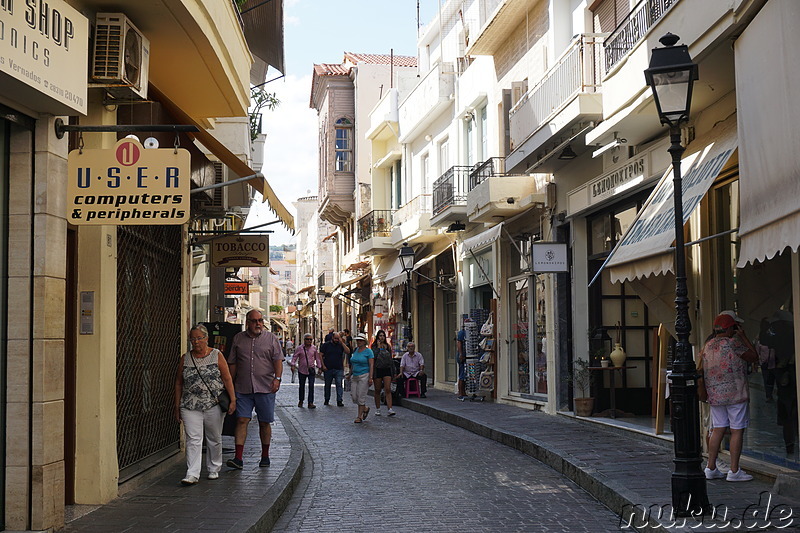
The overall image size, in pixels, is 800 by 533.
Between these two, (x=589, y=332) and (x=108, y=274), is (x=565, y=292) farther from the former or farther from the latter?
(x=108, y=274)

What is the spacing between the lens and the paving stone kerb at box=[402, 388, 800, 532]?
8289 mm

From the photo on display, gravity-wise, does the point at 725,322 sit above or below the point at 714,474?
above

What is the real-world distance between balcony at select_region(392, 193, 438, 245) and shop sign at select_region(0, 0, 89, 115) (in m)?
22.2

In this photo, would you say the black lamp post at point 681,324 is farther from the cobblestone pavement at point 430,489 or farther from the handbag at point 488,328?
the handbag at point 488,328

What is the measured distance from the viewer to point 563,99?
16.2m

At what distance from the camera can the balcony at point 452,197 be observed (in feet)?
80.5

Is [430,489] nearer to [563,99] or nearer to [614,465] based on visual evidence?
[614,465]

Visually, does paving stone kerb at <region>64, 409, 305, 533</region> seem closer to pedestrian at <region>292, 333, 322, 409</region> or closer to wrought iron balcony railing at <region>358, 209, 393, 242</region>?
pedestrian at <region>292, 333, 322, 409</region>

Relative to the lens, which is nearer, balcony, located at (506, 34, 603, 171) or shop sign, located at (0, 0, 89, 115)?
shop sign, located at (0, 0, 89, 115)

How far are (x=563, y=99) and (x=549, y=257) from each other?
2.92m

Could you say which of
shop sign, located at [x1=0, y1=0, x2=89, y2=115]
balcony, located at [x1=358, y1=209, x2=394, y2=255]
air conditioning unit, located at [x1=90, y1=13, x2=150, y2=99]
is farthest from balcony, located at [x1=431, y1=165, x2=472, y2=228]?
shop sign, located at [x1=0, y1=0, x2=89, y2=115]

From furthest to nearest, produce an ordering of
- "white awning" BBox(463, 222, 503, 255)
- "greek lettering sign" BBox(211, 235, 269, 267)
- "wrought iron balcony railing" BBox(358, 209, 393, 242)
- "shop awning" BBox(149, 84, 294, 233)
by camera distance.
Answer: "wrought iron balcony railing" BBox(358, 209, 393, 242), "white awning" BBox(463, 222, 503, 255), "greek lettering sign" BBox(211, 235, 269, 267), "shop awning" BBox(149, 84, 294, 233)

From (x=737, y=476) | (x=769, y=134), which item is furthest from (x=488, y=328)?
(x=769, y=134)

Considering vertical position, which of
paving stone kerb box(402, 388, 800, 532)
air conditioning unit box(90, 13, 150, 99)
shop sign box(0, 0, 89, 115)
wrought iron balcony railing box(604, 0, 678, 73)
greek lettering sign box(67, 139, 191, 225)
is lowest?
paving stone kerb box(402, 388, 800, 532)
